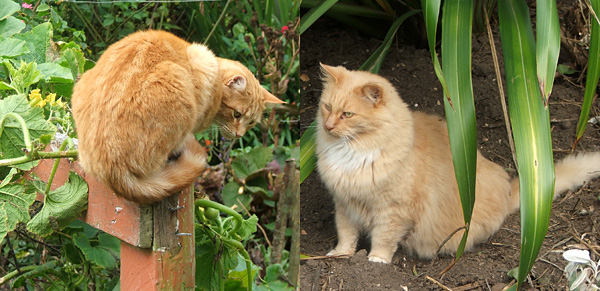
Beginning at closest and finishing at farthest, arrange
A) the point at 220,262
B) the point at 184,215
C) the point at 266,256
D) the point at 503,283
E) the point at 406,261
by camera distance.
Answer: the point at 184,215 → the point at 220,262 → the point at 503,283 → the point at 406,261 → the point at 266,256

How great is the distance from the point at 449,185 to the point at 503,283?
294 mm

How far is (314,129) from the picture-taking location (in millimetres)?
1476

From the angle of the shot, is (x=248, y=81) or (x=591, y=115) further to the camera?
(x=591, y=115)

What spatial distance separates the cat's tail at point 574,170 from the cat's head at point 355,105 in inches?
19.5

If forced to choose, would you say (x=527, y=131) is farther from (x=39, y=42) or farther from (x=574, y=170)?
(x=39, y=42)

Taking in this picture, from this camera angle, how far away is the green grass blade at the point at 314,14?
1311 millimetres

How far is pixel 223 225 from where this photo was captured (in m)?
1.08

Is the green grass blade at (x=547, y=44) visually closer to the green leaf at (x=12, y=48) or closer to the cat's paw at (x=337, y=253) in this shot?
the cat's paw at (x=337, y=253)

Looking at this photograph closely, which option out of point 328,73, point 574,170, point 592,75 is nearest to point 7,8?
point 328,73

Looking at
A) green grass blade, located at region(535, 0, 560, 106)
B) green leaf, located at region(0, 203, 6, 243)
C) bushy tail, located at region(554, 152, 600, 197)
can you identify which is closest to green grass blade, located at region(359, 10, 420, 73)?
green grass blade, located at region(535, 0, 560, 106)

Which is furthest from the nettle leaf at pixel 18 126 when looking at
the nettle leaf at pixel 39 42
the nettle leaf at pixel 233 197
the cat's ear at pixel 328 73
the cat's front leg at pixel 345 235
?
the nettle leaf at pixel 233 197

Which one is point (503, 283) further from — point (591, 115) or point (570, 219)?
point (591, 115)

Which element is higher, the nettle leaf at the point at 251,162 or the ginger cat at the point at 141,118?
the ginger cat at the point at 141,118

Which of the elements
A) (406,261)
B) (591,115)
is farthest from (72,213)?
(591,115)
